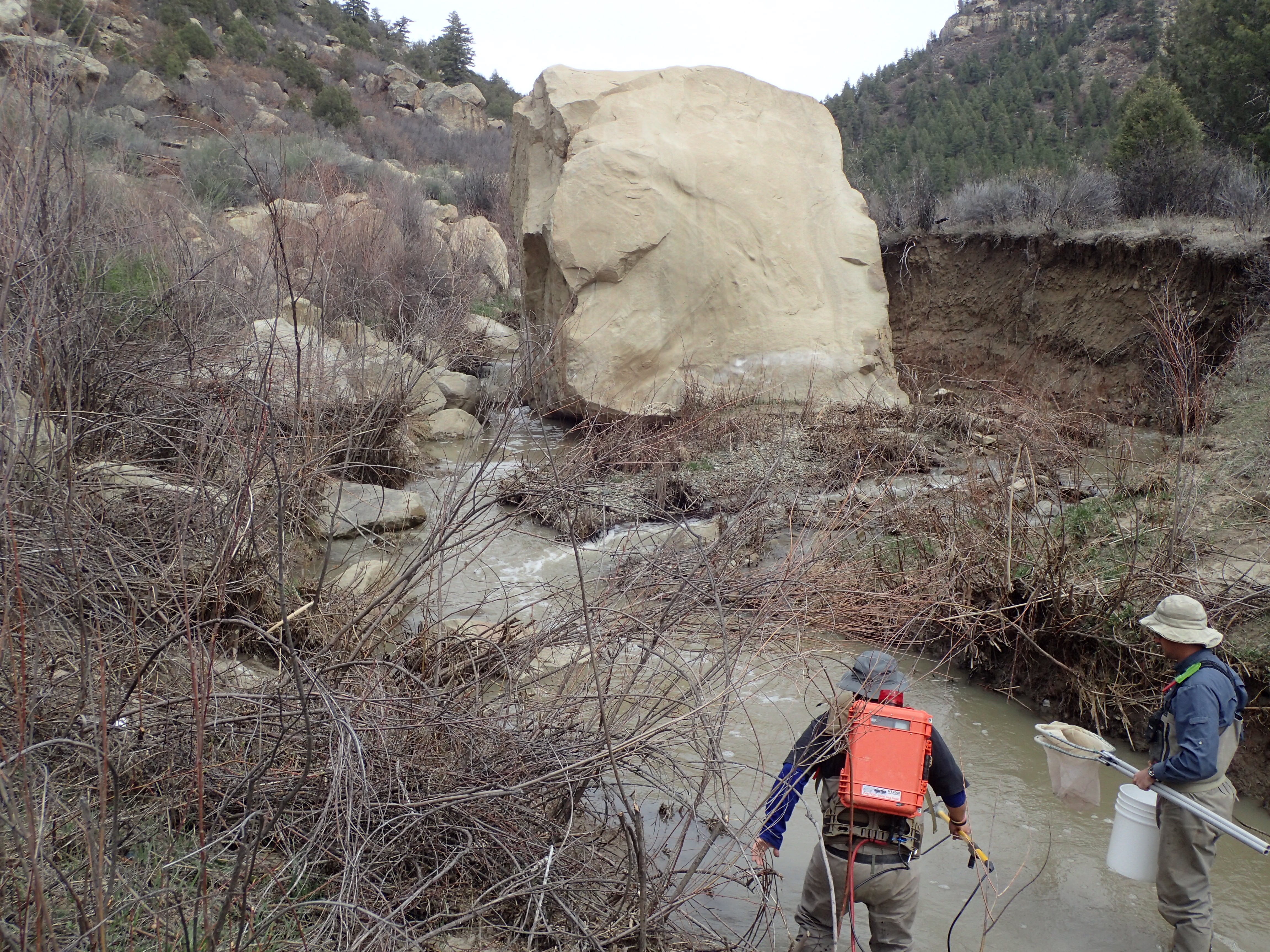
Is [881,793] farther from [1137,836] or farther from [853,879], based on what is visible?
[1137,836]

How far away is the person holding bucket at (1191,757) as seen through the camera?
2.98m

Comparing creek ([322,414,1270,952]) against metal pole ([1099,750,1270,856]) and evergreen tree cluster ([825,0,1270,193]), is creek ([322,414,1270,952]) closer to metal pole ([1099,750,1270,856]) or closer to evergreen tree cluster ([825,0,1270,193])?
metal pole ([1099,750,1270,856])

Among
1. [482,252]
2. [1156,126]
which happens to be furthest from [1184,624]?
[1156,126]

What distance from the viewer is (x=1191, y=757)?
9.70 ft

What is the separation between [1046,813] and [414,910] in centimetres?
301

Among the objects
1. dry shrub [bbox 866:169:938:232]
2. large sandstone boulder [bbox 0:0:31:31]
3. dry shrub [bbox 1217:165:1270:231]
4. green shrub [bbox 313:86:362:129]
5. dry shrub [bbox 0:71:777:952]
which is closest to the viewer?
dry shrub [bbox 0:71:777:952]

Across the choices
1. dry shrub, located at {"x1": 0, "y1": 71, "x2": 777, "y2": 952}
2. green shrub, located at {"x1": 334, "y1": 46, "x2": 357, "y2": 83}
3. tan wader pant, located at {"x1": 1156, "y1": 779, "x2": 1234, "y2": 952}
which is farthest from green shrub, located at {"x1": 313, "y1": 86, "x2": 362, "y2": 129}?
tan wader pant, located at {"x1": 1156, "y1": 779, "x2": 1234, "y2": 952}

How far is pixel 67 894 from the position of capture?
2066 millimetres

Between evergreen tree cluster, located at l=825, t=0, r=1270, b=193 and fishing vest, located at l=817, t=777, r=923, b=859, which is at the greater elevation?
evergreen tree cluster, located at l=825, t=0, r=1270, b=193

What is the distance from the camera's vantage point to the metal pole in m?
2.65

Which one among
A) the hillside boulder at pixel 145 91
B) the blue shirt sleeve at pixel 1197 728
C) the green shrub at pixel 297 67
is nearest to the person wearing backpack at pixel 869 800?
the blue shirt sleeve at pixel 1197 728

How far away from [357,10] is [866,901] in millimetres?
44799

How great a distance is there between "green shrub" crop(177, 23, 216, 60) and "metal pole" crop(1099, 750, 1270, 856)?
98.3 ft

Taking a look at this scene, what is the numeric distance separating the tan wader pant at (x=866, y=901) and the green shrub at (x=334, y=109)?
2852 centimetres
